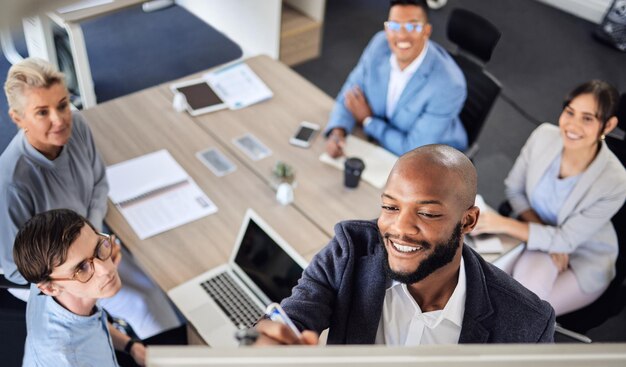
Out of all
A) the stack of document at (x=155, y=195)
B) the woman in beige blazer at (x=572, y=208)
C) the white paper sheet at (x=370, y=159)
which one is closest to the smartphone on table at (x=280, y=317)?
the stack of document at (x=155, y=195)

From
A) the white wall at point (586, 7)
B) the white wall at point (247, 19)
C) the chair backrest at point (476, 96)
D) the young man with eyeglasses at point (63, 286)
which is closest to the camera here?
the young man with eyeglasses at point (63, 286)

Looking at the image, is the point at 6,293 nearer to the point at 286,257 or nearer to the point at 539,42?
the point at 286,257

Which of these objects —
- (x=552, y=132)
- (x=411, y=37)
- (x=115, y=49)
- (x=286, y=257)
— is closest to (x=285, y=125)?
(x=411, y=37)

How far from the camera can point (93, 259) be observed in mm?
1869

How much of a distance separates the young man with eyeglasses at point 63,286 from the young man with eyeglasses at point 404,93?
1296mm

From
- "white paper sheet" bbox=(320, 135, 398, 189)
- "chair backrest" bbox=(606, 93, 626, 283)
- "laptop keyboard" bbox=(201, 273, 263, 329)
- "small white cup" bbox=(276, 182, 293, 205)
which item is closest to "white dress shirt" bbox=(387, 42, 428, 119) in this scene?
"white paper sheet" bbox=(320, 135, 398, 189)

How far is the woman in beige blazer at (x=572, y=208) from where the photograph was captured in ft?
7.89

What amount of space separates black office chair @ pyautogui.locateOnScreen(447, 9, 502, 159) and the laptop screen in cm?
136

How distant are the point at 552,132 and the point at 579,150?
0.16 m

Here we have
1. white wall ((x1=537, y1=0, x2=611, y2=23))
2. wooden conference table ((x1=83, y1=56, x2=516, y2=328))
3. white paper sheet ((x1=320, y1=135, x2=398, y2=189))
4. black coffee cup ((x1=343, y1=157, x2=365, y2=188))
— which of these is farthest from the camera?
white wall ((x1=537, y1=0, x2=611, y2=23))

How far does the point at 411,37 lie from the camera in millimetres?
2766

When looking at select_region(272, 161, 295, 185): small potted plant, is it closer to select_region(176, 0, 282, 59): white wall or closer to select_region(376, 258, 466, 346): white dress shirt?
select_region(376, 258, 466, 346): white dress shirt

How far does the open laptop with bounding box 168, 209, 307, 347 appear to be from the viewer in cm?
213

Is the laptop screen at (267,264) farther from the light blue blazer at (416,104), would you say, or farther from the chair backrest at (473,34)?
the chair backrest at (473,34)
